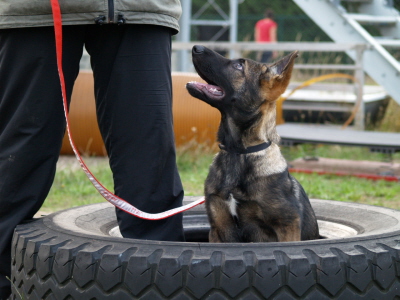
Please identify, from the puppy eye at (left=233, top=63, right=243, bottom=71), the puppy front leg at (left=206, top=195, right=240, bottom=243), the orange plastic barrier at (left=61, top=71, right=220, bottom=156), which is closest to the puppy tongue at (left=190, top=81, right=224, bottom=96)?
the puppy eye at (left=233, top=63, right=243, bottom=71)

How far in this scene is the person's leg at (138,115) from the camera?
2.71 meters

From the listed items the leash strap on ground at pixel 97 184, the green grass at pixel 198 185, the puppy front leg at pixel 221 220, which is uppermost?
the leash strap on ground at pixel 97 184

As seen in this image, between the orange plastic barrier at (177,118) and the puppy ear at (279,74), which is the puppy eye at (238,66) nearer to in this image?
the puppy ear at (279,74)

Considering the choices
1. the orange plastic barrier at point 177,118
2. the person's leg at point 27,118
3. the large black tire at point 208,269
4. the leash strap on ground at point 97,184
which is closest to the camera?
the large black tire at point 208,269

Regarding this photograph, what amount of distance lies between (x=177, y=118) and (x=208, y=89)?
4.40m

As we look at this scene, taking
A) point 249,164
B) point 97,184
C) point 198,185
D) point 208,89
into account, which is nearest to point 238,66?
point 208,89

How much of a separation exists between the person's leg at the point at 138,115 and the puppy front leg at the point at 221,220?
19 centimetres

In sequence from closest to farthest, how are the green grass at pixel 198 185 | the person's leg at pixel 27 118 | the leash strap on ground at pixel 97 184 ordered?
1. the leash strap on ground at pixel 97 184
2. the person's leg at pixel 27 118
3. the green grass at pixel 198 185

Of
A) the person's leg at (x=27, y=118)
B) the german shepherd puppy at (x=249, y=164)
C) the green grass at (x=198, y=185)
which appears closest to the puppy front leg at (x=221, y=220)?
the german shepherd puppy at (x=249, y=164)

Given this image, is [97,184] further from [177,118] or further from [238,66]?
[177,118]

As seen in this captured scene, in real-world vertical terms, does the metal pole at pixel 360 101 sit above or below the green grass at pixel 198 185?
above

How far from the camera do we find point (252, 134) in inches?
118

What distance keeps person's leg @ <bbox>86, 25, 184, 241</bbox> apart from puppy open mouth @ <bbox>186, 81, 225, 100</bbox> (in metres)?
0.13

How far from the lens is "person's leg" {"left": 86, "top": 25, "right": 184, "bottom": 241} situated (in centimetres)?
271
